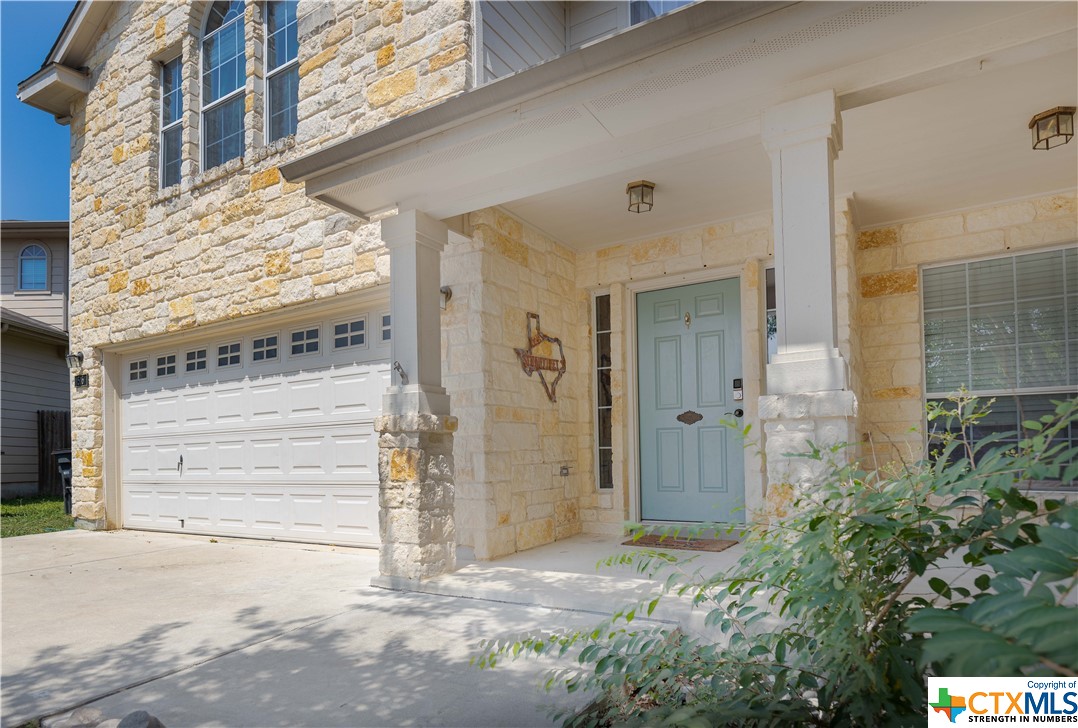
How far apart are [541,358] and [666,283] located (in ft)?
4.24

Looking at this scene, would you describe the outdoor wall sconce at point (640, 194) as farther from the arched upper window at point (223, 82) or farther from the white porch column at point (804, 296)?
the arched upper window at point (223, 82)

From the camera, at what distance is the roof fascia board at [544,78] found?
268 centimetres

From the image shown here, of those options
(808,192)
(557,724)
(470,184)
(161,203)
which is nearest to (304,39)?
(161,203)

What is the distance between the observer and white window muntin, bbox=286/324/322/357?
6.07m

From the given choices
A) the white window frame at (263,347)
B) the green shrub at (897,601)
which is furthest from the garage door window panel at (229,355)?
the green shrub at (897,601)

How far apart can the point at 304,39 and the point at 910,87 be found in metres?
5.21

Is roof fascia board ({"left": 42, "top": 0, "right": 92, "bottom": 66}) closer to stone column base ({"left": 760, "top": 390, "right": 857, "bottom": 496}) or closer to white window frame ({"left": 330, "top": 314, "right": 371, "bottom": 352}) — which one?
white window frame ({"left": 330, "top": 314, "right": 371, "bottom": 352})

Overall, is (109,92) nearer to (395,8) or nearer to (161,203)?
(161,203)

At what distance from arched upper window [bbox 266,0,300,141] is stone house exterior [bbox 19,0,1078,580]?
40 mm

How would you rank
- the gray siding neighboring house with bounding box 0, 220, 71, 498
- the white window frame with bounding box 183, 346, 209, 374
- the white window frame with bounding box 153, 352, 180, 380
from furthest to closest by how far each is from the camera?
the gray siding neighboring house with bounding box 0, 220, 71, 498, the white window frame with bounding box 153, 352, 180, 380, the white window frame with bounding box 183, 346, 209, 374

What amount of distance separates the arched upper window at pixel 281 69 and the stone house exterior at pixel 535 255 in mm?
40

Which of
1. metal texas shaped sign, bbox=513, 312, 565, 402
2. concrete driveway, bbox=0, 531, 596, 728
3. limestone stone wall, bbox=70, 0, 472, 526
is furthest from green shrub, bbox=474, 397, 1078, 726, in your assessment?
limestone stone wall, bbox=70, 0, 472, 526

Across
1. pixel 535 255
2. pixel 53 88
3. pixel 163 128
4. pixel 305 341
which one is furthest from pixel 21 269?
pixel 535 255

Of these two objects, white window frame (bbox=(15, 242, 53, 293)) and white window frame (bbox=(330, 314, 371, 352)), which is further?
white window frame (bbox=(15, 242, 53, 293))
